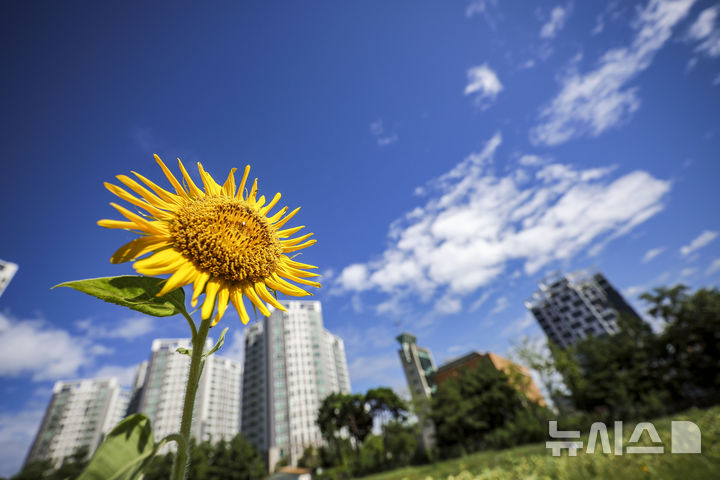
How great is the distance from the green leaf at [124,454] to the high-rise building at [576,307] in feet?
233

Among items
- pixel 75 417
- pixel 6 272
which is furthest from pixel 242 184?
pixel 75 417

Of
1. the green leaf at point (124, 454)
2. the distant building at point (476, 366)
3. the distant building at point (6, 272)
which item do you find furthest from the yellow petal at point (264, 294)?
the distant building at point (6, 272)

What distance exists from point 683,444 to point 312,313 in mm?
74776

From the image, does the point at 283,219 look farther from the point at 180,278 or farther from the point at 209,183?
the point at 180,278

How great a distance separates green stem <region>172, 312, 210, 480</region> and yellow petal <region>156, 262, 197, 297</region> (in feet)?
0.40

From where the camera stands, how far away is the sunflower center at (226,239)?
128 centimetres

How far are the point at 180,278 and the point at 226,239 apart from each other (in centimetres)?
28

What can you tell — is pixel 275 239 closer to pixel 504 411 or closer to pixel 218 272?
pixel 218 272

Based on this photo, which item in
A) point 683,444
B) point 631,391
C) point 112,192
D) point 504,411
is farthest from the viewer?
point 504,411

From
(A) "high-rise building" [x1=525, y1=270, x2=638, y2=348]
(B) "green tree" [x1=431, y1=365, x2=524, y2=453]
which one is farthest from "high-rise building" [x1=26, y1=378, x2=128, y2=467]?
(A) "high-rise building" [x1=525, y1=270, x2=638, y2=348]

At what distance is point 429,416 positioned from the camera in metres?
36.7

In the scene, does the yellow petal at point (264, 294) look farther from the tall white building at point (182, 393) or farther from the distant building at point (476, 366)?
the tall white building at point (182, 393)

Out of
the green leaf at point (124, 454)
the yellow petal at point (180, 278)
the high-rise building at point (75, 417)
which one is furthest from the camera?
the high-rise building at point (75, 417)

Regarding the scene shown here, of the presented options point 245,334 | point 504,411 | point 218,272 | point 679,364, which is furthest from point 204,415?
point 218,272
